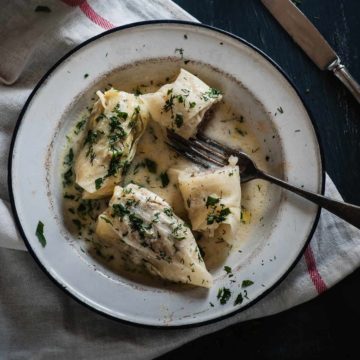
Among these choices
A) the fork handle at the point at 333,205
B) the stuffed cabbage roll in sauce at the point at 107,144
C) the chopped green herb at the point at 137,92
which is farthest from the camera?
the chopped green herb at the point at 137,92

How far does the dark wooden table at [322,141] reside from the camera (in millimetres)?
2965

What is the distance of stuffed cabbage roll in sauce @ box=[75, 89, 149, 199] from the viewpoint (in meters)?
2.72

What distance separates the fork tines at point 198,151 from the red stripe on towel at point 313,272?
2.22 feet

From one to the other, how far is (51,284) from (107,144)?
825mm

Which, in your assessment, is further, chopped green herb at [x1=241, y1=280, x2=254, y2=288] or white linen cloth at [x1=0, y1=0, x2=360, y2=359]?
white linen cloth at [x1=0, y1=0, x2=360, y2=359]

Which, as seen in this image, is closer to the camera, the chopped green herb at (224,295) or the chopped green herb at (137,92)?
the chopped green herb at (224,295)

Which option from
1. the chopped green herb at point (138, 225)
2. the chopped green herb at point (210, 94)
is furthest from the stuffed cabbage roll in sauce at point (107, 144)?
the chopped green herb at point (210, 94)

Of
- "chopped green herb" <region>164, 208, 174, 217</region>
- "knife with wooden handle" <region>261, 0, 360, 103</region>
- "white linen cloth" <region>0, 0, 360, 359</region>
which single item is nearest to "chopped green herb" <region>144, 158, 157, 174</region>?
"chopped green herb" <region>164, 208, 174, 217</region>

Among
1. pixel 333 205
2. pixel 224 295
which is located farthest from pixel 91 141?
pixel 333 205

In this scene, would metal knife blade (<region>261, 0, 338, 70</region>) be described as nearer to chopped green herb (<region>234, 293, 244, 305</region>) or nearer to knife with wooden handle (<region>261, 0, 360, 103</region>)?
knife with wooden handle (<region>261, 0, 360, 103</region>)

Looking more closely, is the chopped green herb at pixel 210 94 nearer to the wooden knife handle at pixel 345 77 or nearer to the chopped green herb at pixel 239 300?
the wooden knife handle at pixel 345 77

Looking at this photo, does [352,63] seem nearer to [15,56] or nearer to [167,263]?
[167,263]

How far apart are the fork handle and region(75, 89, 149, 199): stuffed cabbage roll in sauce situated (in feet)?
2.64

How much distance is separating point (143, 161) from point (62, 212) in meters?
0.51
